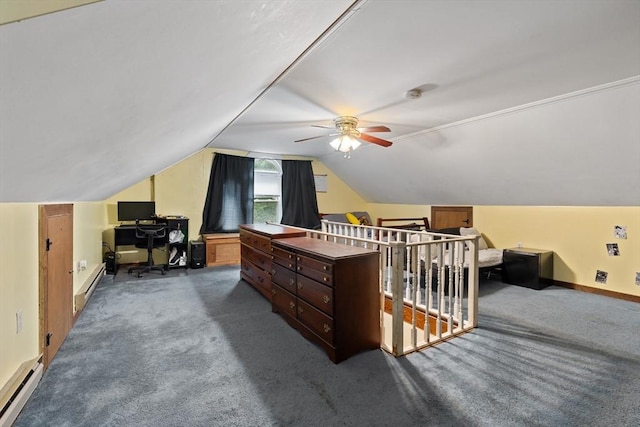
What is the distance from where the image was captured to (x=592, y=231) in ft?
13.9

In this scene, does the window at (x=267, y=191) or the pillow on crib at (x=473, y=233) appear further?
the window at (x=267, y=191)

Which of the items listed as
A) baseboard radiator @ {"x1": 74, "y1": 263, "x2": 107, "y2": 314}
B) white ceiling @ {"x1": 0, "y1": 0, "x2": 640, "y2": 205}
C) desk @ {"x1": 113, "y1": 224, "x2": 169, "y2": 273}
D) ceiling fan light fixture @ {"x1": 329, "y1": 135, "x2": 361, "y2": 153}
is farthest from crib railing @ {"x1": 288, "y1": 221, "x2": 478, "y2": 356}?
desk @ {"x1": 113, "y1": 224, "x2": 169, "y2": 273}

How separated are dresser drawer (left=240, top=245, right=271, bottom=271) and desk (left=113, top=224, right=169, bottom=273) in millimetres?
1759

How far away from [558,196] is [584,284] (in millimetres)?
1315

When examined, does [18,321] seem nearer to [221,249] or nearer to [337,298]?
[337,298]

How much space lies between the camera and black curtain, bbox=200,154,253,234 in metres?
6.06

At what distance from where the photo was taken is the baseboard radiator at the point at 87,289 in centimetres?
322

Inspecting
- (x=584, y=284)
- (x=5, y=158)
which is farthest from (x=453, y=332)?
(x=5, y=158)

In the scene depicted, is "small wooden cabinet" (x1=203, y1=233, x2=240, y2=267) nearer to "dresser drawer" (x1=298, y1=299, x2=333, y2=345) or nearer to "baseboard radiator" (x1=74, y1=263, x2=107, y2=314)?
"baseboard radiator" (x1=74, y1=263, x2=107, y2=314)

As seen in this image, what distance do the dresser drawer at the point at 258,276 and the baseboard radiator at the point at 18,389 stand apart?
2.04 meters

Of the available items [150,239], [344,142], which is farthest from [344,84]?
[150,239]

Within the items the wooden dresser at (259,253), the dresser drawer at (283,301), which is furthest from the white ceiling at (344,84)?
the dresser drawer at (283,301)

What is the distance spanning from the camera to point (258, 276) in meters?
3.96

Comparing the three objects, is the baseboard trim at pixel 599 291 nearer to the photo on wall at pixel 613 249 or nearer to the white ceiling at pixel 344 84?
the photo on wall at pixel 613 249
